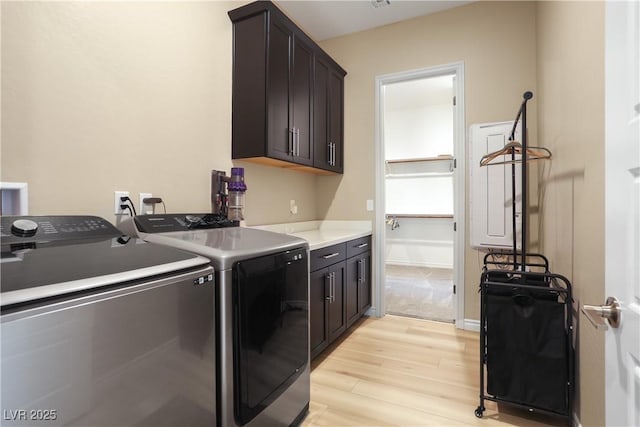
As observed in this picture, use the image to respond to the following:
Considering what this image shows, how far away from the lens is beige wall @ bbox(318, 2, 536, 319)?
2.67 metres

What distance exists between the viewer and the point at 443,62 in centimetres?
294

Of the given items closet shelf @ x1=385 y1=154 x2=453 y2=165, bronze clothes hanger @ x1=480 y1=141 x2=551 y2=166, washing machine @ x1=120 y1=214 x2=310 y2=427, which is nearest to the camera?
washing machine @ x1=120 y1=214 x2=310 y2=427

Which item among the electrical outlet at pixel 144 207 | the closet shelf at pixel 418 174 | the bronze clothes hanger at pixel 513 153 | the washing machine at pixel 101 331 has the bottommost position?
the washing machine at pixel 101 331

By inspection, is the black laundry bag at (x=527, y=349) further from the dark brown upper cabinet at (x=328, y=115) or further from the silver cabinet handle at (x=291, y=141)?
the dark brown upper cabinet at (x=328, y=115)

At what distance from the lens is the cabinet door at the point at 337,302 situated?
2381 mm

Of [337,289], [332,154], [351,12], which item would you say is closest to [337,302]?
[337,289]

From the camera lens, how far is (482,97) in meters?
2.79

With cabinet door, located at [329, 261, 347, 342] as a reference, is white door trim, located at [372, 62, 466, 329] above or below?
above

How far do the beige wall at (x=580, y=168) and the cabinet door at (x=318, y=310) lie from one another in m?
1.46

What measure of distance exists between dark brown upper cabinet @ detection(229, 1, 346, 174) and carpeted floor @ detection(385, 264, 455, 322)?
78.2 inches

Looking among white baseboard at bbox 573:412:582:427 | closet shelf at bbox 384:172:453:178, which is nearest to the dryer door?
white baseboard at bbox 573:412:582:427

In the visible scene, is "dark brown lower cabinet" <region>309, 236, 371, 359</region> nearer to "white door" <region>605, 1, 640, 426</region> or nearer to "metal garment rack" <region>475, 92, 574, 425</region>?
"metal garment rack" <region>475, 92, 574, 425</region>

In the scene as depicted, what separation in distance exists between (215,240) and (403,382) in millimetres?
1555

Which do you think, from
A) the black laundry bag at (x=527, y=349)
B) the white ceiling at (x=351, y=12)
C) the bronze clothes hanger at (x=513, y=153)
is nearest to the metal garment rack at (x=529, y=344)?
the black laundry bag at (x=527, y=349)
